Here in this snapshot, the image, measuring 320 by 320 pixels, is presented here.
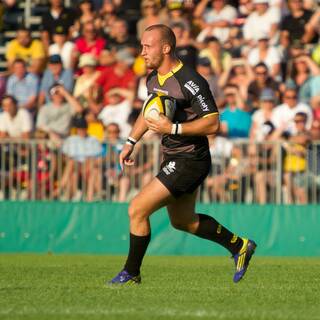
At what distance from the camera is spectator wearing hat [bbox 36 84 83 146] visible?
18672mm

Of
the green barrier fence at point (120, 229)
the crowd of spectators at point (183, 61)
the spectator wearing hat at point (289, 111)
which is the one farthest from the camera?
the spectator wearing hat at point (289, 111)

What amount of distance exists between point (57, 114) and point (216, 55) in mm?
2927

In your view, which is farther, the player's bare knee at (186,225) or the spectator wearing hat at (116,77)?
the spectator wearing hat at (116,77)

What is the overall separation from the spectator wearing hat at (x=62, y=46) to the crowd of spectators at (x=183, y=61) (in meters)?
0.02

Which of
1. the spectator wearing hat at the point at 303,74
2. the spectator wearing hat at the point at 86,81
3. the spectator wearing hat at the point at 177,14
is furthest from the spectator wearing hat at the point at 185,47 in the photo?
the spectator wearing hat at the point at 303,74

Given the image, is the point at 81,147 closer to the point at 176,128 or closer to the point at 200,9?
the point at 200,9

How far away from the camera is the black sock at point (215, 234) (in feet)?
34.4

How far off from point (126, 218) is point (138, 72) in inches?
143

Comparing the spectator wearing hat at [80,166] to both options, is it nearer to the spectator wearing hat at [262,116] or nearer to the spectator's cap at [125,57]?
the spectator wearing hat at [262,116]

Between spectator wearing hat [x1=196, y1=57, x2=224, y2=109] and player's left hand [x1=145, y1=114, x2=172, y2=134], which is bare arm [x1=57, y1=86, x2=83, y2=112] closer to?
spectator wearing hat [x1=196, y1=57, x2=224, y2=109]

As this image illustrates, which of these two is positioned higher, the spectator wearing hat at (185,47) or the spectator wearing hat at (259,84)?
the spectator wearing hat at (185,47)

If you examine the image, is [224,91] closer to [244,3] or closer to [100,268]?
[244,3]

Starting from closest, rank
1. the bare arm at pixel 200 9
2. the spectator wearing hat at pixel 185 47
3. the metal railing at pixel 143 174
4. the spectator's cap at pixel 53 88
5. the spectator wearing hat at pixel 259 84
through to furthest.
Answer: the metal railing at pixel 143 174, the spectator wearing hat at pixel 259 84, the spectator's cap at pixel 53 88, the spectator wearing hat at pixel 185 47, the bare arm at pixel 200 9

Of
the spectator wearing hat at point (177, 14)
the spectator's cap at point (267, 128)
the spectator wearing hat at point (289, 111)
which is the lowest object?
the spectator's cap at point (267, 128)
